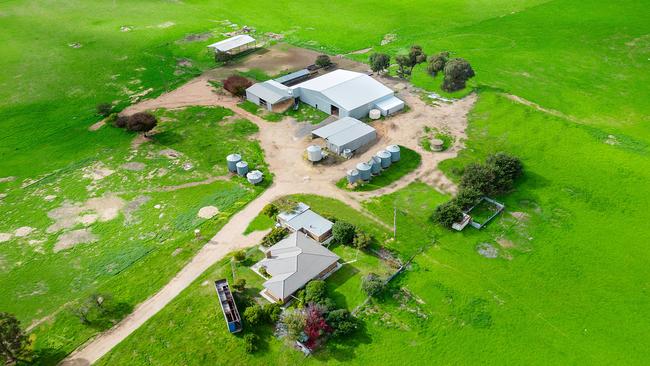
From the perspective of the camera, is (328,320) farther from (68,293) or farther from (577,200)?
(577,200)

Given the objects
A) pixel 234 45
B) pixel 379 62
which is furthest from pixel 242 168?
pixel 234 45

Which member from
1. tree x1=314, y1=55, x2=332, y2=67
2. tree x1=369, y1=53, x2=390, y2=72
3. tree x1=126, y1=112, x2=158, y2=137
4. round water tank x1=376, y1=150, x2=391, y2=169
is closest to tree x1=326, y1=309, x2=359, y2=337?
round water tank x1=376, y1=150, x2=391, y2=169

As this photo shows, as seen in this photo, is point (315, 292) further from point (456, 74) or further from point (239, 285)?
point (456, 74)

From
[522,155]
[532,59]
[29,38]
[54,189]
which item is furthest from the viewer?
[29,38]

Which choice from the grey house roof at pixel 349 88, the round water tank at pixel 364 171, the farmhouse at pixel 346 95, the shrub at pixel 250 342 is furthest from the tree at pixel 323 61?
the shrub at pixel 250 342

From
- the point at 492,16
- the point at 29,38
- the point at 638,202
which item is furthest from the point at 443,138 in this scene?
the point at 29,38

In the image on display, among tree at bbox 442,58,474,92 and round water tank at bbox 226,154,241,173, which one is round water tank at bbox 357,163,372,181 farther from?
tree at bbox 442,58,474,92

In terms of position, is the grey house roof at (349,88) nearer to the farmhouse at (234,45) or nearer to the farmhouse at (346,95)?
the farmhouse at (346,95)
